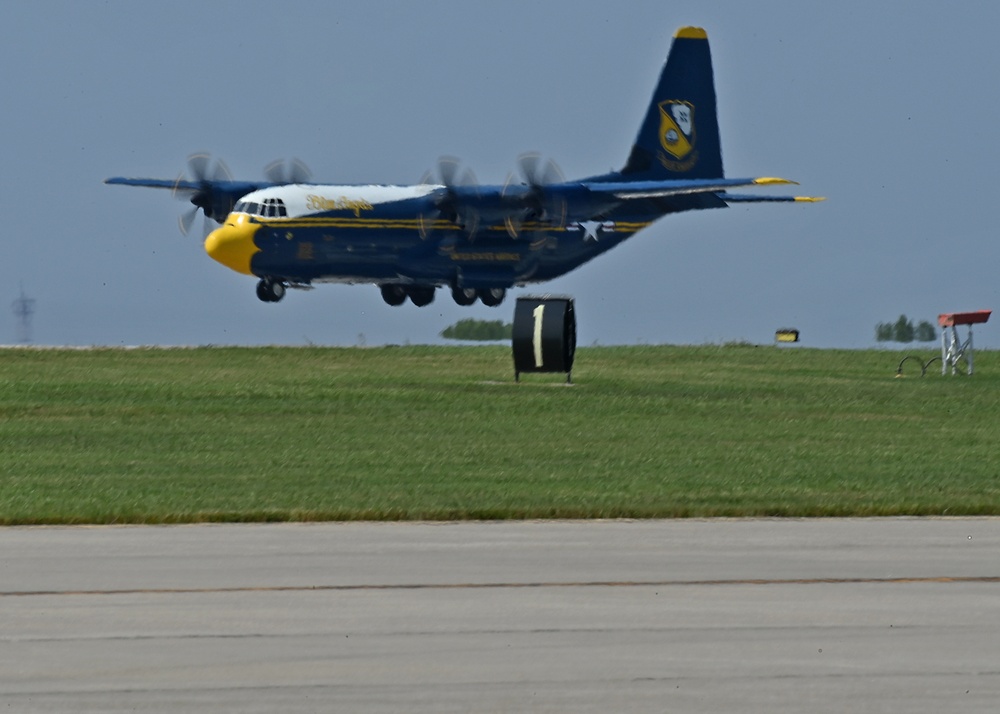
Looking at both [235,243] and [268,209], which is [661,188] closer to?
[268,209]

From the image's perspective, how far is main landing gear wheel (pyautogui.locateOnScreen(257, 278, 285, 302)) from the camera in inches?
2256

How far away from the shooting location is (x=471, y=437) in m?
28.3

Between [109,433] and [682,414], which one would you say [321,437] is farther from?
Answer: [682,414]

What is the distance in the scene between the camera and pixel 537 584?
41.8ft

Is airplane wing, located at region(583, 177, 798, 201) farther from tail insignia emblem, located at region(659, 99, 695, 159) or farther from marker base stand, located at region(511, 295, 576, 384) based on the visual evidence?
marker base stand, located at region(511, 295, 576, 384)

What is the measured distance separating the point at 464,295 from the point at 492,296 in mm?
1199

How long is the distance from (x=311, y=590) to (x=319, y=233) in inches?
1738

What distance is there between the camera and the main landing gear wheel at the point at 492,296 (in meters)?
61.0

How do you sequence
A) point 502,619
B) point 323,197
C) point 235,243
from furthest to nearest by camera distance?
point 323,197
point 235,243
point 502,619

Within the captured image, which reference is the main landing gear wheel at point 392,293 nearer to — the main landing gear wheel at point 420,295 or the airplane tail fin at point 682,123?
the main landing gear wheel at point 420,295

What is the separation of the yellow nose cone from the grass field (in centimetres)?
746

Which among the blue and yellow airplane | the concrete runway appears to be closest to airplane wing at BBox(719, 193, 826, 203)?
the blue and yellow airplane

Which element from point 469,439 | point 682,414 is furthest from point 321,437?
point 682,414

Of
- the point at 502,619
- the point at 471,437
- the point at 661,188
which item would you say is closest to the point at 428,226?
the point at 661,188
